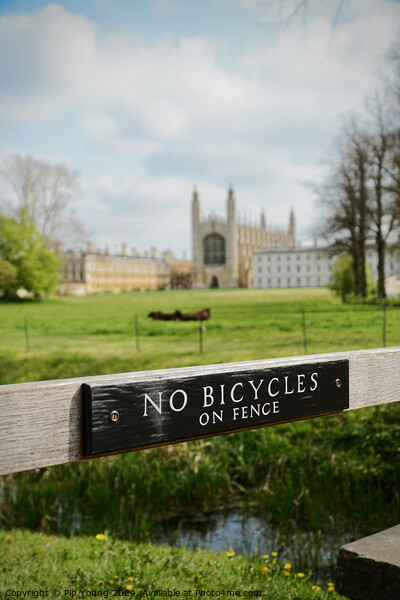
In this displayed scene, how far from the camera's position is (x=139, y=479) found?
19.3 feet

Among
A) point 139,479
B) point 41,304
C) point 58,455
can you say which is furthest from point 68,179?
point 58,455

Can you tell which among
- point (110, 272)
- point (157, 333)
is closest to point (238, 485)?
point (157, 333)

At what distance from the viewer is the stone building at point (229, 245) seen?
723 inches

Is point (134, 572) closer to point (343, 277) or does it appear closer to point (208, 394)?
point (208, 394)

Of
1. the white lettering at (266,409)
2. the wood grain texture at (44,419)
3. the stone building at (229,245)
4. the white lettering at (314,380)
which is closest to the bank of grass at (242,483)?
the white lettering at (314,380)

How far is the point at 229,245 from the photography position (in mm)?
19109

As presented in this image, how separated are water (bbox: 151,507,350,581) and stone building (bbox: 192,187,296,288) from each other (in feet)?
40.9

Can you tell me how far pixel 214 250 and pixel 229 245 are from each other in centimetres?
85

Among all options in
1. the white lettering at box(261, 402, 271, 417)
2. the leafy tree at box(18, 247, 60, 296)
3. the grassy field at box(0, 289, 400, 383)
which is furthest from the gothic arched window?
the white lettering at box(261, 402, 271, 417)

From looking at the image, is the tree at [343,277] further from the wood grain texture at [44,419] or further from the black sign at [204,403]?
the wood grain texture at [44,419]

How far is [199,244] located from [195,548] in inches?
604

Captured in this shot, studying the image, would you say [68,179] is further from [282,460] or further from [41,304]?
[282,460]

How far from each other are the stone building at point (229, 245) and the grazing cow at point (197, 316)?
3.41m

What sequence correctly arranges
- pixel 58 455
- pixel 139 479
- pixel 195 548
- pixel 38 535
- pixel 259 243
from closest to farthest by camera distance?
pixel 58 455 → pixel 38 535 → pixel 195 548 → pixel 139 479 → pixel 259 243
